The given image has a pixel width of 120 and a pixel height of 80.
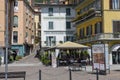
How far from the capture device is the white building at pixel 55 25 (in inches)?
2753

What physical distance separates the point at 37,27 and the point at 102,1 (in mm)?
66652

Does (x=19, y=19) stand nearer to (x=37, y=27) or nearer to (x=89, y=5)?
(x=89, y=5)

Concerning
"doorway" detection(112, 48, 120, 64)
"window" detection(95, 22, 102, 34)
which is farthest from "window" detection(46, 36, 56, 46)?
"doorway" detection(112, 48, 120, 64)

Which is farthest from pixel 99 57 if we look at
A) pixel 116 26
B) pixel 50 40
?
pixel 50 40

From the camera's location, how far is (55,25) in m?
70.4

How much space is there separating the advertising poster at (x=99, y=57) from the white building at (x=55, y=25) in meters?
41.7

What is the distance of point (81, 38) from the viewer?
189 feet

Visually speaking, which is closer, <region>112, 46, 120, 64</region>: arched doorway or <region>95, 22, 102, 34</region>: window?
<region>112, 46, 120, 64</region>: arched doorway

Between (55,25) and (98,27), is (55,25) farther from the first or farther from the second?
(98,27)

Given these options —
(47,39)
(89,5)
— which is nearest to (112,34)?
(89,5)

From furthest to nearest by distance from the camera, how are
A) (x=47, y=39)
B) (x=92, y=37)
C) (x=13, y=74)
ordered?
(x=47, y=39), (x=92, y=37), (x=13, y=74)

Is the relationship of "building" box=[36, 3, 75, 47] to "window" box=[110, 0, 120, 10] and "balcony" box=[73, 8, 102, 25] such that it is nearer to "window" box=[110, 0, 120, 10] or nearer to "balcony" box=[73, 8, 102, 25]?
"balcony" box=[73, 8, 102, 25]

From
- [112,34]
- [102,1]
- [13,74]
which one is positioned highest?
[102,1]

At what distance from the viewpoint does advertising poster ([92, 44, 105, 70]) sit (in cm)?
2666
